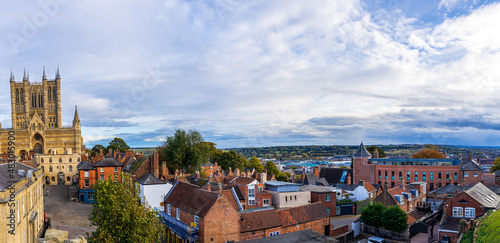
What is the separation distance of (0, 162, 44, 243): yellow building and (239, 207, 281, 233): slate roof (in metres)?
19.4

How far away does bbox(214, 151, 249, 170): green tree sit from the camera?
83.0 m

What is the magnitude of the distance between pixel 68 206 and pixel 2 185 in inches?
1261

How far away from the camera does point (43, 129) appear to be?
105 metres

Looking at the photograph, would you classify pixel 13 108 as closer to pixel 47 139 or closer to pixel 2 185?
pixel 47 139

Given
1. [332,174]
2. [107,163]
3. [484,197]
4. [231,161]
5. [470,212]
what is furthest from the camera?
[231,161]

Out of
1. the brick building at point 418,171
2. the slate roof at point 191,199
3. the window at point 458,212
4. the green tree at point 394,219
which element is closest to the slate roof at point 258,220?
the slate roof at point 191,199

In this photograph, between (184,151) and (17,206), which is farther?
(184,151)

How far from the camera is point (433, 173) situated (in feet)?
223

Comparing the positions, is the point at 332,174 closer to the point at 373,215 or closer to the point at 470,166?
the point at 470,166

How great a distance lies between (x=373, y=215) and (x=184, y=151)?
3708 cm

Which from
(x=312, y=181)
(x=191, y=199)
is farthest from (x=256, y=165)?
(x=191, y=199)

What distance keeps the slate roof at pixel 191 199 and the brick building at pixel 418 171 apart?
47.7m

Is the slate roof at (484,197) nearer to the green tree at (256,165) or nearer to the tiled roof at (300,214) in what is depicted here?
the tiled roof at (300,214)

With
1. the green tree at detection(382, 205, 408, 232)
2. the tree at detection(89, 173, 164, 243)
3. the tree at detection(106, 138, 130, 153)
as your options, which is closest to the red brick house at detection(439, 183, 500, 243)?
the green tree at detection(382, 205, 408, 232)
